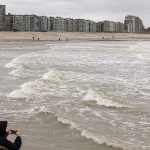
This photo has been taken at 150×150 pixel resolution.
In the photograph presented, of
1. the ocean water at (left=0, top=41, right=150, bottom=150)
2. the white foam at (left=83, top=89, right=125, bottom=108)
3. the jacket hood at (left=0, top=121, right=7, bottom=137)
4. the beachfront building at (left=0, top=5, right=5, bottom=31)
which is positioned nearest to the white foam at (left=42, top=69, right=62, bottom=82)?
the ocean water at (left=0, top=41, right=150, bottom=150)

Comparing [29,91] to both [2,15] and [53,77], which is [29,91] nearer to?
[53,77]

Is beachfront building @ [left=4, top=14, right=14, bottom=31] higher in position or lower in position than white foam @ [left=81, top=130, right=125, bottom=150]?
higher

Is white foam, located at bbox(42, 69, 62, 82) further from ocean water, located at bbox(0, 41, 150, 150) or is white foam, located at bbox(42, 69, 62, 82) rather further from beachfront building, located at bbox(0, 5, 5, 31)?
beachfront building, located at bbox(0, 5, 5, 31)

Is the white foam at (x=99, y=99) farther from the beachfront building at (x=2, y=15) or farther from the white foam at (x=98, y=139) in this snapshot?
the beachfront building at (x=2, y=15)

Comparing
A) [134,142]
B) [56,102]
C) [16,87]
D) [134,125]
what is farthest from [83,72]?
[134,142]

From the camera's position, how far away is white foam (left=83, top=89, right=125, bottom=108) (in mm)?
14984

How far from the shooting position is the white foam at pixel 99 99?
15.0 meters

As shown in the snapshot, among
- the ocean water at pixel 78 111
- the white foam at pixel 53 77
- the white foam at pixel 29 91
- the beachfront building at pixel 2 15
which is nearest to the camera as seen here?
the ocean water at pixel 78 111

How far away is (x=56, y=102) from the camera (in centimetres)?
1555

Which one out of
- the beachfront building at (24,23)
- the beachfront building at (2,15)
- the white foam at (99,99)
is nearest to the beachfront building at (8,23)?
the beachfront building at (2,15)

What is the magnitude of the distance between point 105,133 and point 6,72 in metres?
15.2

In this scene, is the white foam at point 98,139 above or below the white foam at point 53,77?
below

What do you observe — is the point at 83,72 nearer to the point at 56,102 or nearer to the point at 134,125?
the point at 56,102

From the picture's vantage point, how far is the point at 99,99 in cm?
1599
